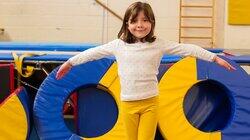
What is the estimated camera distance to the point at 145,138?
2.23 metres

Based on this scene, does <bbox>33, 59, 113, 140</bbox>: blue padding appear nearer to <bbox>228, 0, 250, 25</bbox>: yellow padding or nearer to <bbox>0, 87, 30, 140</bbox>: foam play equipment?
<bbox>0, 87, 30, 140</bbox>: foam play equipment

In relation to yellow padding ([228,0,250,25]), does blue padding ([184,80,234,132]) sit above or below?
below

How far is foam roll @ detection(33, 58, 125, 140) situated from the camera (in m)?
2.86

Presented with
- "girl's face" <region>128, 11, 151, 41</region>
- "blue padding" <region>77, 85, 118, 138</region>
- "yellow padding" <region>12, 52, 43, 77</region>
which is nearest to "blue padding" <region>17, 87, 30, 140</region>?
"yellow padding" <region>12, 52, 43, 77</region>

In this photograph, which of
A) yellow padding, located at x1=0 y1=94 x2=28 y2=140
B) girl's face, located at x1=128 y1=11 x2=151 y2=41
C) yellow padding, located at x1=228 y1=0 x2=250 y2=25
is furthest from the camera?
yellow padding, located at x1=228 y1=0 x2=250 y2=25

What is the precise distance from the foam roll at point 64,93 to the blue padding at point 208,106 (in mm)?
581

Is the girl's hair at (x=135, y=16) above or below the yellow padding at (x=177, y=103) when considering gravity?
above

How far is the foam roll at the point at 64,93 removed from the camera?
2861mm

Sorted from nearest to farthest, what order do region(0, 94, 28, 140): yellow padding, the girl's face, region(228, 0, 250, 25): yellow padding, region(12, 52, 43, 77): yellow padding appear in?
the girl's face, region(0, 94, 28, 140): yellow padding, region(12, 52, 43, 77): yellow padding, region(228, 0, 250, 25): yellow padding

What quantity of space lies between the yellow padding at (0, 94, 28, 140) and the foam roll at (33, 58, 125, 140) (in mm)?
108

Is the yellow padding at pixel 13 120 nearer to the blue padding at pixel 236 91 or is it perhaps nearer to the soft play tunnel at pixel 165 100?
the soft play tunnel at pixel 165 100

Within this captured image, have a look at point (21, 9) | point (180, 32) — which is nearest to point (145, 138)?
point (180, 32)

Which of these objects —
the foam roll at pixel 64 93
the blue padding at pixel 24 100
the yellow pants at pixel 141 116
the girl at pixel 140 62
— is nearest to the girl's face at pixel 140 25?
the girl at pixel 140 62

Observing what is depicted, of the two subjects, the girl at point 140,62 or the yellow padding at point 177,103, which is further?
the yellow padding at point 177,103
